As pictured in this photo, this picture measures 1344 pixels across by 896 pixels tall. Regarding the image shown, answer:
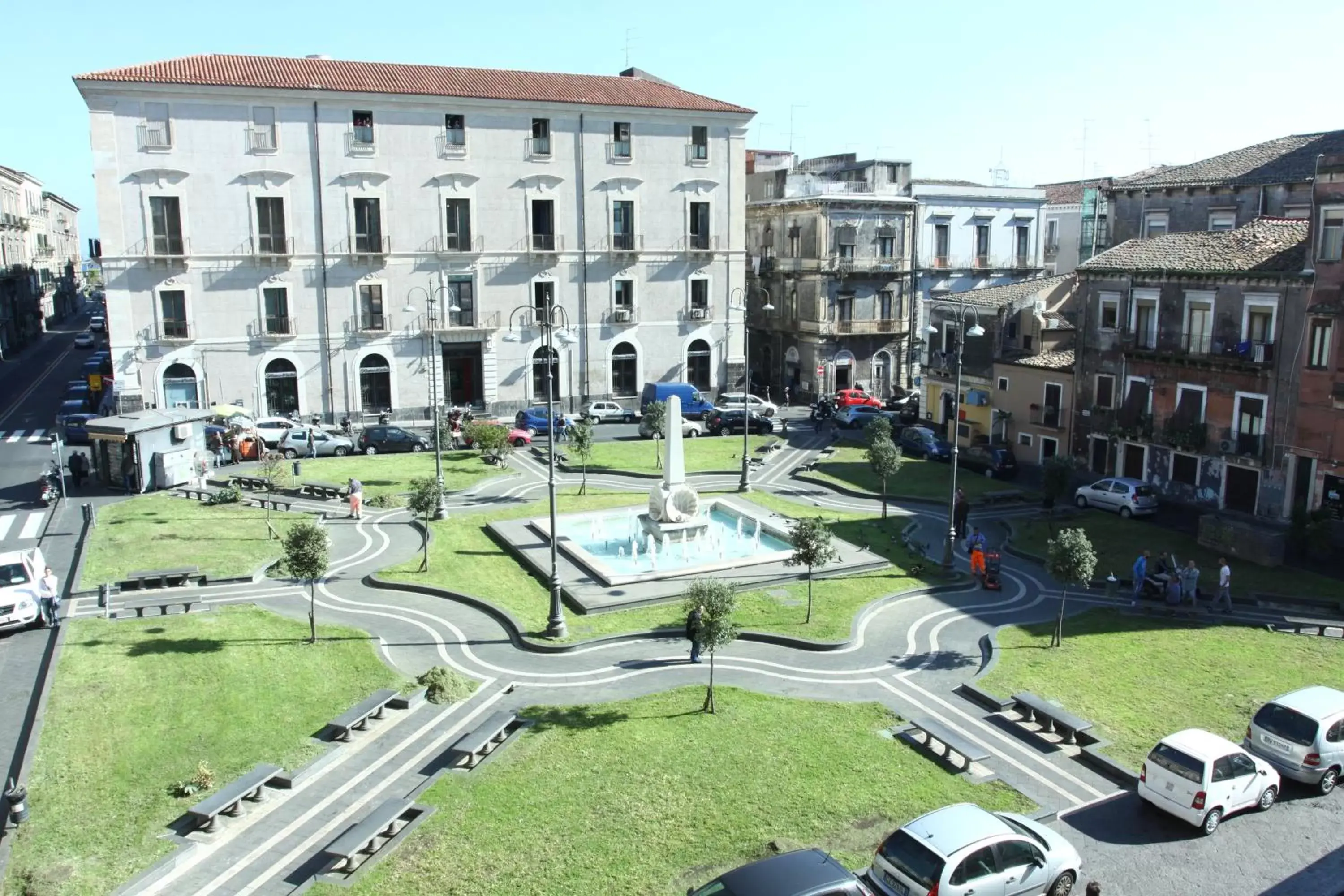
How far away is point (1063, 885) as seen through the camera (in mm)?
14742

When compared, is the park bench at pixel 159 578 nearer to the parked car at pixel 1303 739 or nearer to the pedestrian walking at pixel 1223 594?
the parked car at pixel 1303 739

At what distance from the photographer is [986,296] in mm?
49781

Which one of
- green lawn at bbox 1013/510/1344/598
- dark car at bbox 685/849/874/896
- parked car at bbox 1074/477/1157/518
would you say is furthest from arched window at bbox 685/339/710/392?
dark car at bbox 685/849/874/896

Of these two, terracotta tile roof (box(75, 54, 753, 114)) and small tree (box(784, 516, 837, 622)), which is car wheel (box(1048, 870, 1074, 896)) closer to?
small tree (box(784, 516, 837, 622))

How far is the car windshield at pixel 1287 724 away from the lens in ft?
58.7

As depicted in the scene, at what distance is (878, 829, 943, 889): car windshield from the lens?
13695 mm

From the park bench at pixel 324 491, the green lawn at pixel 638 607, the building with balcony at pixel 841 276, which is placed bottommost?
the green lawn at pixel 638 607

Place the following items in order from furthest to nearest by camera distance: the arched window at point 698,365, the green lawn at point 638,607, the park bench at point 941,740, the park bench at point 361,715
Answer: the arched window at point 698,365, the green lawn at point 638,607, the park bench at point 361,715, the park bench at point 941,740

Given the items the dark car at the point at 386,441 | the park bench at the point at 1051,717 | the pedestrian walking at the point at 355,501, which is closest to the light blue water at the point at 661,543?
the pedestrian walking at the point at 355,501

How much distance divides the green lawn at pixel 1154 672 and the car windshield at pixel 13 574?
21622 mm

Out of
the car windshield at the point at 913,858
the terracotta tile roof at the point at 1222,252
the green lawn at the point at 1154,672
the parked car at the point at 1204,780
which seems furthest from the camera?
the terracotta tile roof at the point at 1222,252

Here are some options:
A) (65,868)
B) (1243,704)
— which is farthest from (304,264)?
(1243,704)

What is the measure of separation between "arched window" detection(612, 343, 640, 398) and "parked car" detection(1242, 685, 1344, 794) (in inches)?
1692

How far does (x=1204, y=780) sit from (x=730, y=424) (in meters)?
37.0
